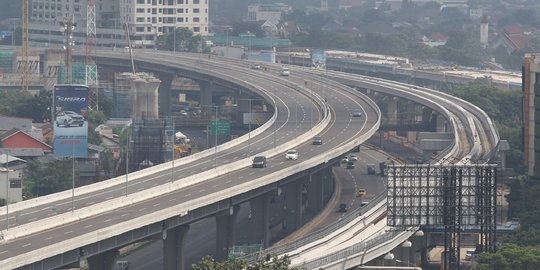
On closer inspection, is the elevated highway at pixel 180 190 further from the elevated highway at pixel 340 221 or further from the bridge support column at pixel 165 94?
the bridge support column at pixel 165 94

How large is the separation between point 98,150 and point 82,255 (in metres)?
54.8

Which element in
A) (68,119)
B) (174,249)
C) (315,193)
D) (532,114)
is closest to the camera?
(174,249)

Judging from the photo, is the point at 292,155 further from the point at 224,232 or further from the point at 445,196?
the point at 445,196

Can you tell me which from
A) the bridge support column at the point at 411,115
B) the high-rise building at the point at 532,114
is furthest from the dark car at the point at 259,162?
the bridge support column at the point at 411,115

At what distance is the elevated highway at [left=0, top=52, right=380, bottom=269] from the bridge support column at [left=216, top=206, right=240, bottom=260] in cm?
47

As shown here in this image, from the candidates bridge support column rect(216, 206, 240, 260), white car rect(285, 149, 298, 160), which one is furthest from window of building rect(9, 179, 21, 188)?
bridge support column rect(216, 206, 240, 260)

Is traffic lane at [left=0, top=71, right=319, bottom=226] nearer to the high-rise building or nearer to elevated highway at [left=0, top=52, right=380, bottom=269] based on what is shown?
elevated highway at [left=0, top=52, right=380, bottom=269]

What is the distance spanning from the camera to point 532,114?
4168 inches

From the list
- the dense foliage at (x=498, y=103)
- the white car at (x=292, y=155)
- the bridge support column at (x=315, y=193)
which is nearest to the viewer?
the white car at (x=292, y=155)

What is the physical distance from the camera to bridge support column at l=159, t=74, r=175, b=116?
175 meters

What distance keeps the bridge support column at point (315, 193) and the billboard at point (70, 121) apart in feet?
47.0

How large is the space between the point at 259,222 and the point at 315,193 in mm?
14048

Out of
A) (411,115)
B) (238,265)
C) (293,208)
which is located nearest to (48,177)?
(293,208)

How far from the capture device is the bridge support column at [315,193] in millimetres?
113688
